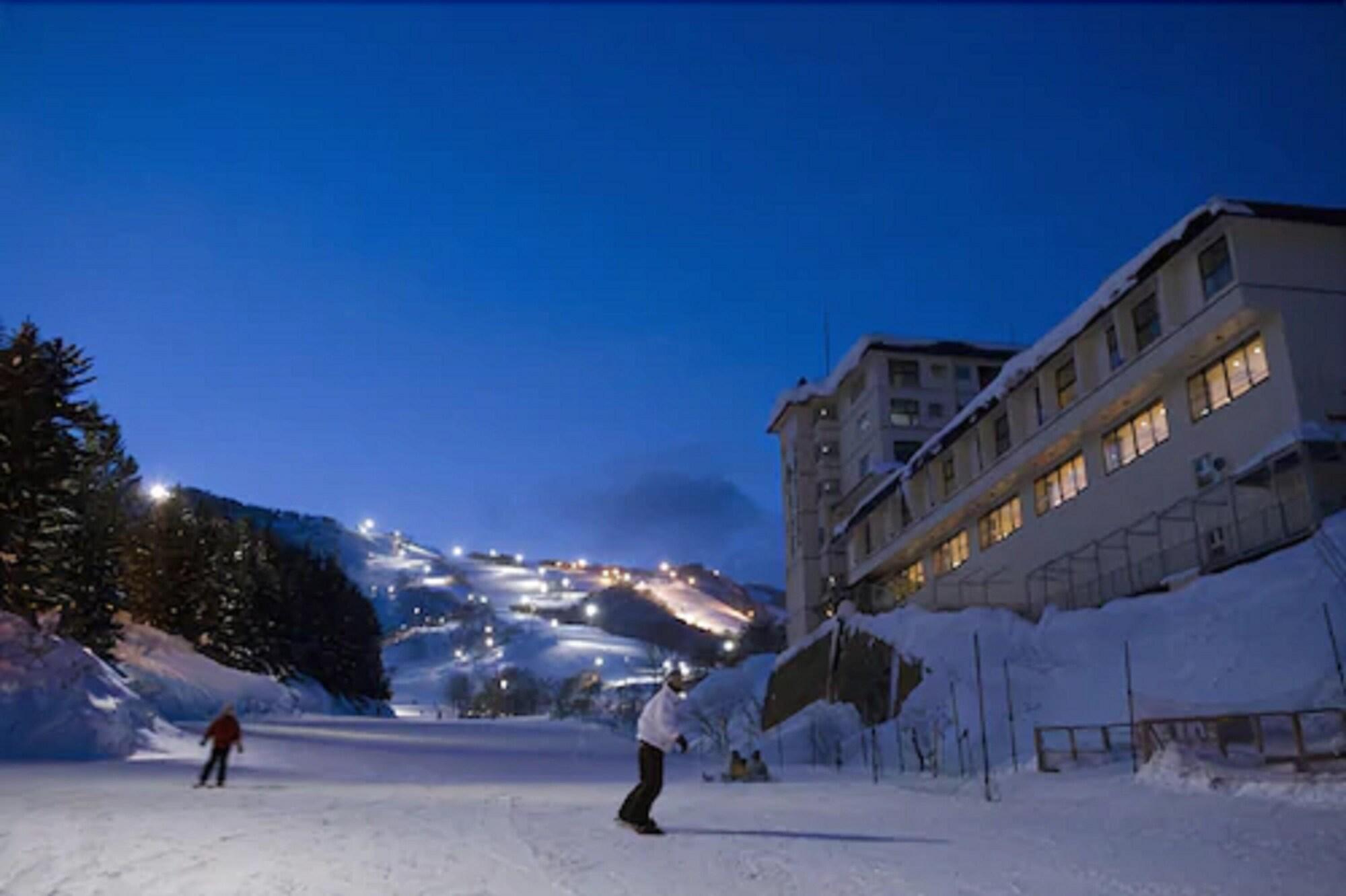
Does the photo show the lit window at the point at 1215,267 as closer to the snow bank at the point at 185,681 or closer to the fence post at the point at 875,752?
the fence post at the point at 875,752

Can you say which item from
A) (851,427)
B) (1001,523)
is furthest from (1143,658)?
(851,427)

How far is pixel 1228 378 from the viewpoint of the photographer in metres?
26.6

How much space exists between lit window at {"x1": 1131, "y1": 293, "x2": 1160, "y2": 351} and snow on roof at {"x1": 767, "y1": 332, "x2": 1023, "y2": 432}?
28762mm

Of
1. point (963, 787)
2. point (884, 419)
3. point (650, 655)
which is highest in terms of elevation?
point (884, 419)

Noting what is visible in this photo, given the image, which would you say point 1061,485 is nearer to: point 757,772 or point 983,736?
point 757,772

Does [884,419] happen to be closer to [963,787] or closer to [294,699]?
[294,699]

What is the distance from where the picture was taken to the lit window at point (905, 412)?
58.2 m

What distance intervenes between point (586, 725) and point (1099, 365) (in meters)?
37.9

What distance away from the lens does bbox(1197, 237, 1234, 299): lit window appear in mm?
25688

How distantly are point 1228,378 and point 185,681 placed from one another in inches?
1647

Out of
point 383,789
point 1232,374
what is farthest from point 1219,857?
point 1232,374

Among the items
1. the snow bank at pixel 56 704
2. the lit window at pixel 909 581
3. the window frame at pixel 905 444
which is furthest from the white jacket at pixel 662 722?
the window frame at pixel 905 444

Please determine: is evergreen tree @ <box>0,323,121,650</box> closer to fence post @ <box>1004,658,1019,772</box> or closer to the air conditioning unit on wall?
fence post @ <box>1004,658,1019,772</box>

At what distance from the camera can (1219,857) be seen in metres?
8.38
